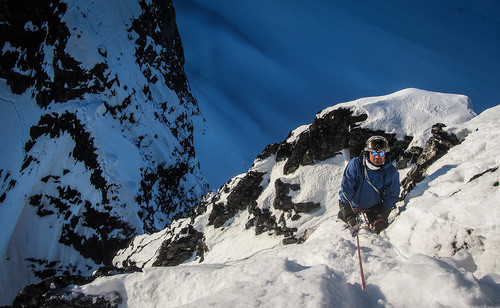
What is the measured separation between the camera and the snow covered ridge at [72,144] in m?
34.8

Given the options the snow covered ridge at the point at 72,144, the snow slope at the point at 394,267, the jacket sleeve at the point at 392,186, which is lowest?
the snow slope at the point at 394,267

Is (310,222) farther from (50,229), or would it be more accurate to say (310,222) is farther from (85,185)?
(50,229)

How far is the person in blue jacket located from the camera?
16.7 feet

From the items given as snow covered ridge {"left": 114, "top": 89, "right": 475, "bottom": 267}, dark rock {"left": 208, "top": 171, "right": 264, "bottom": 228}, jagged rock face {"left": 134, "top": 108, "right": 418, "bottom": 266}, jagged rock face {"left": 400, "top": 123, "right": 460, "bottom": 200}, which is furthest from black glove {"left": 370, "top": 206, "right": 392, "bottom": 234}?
dark rock {"left": 208, "top": 171, "right": 264, "bottom": 228}

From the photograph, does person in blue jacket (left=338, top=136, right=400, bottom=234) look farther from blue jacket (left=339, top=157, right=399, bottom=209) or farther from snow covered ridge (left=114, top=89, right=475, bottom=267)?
snow covered ridge (left=114, top=89, right=475, bottom=267)

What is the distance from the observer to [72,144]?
36781mm

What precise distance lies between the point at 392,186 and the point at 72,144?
4276 centimetres

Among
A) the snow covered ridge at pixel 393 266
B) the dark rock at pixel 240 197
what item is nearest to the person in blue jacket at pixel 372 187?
the snow covered ridge at pixel 393 266

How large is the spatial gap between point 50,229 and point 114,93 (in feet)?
80.4

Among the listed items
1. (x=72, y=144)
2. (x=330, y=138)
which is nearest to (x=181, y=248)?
(x=330, y=138)

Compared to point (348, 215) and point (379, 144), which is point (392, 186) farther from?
point (348, 215)

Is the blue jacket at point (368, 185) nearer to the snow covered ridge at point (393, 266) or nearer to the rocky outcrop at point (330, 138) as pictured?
the snow covered ridge at point (393, 266)

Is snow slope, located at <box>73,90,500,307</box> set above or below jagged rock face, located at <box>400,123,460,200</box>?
below

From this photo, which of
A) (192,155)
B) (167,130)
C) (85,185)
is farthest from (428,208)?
(192,155)
